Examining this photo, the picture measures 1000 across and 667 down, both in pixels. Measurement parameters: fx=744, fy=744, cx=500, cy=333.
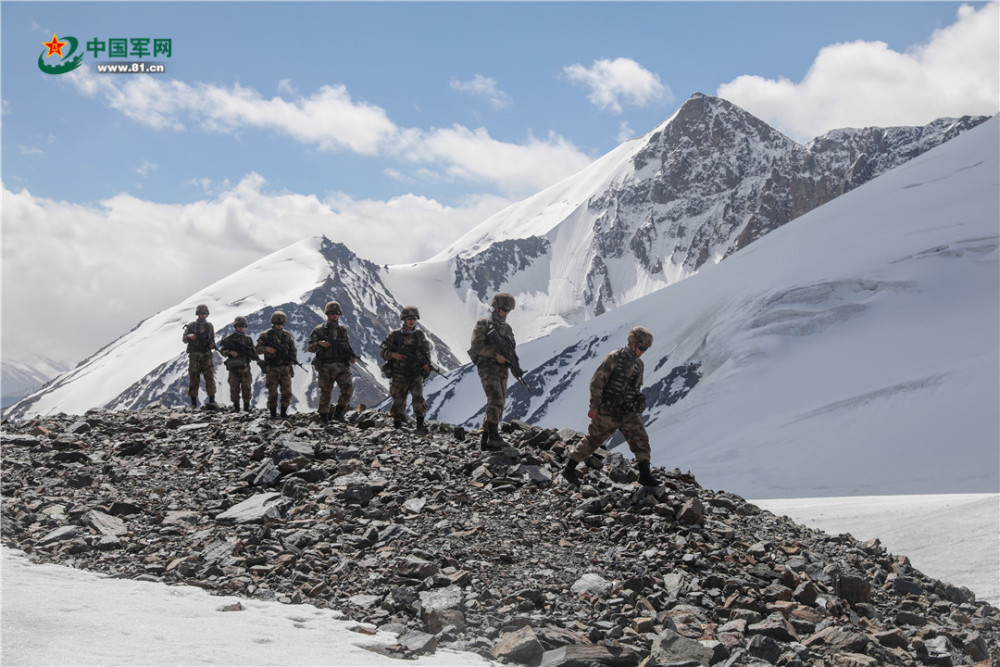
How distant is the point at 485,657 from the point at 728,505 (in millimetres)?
5976

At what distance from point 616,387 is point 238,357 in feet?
40.1

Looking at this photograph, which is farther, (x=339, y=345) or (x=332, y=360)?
(x=339, y=345)

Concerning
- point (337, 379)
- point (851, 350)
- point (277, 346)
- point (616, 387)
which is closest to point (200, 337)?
point (277, 346)

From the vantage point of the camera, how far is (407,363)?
15.1m

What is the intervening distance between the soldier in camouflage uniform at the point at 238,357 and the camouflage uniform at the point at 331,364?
380 cm

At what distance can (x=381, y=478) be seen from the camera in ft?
38.3

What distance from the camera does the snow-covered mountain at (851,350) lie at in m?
45.4

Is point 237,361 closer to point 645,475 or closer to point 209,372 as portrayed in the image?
point 209,372

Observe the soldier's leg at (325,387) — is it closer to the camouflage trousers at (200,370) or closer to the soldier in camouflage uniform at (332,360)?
the soldier in camouflage uniform at (332,360)

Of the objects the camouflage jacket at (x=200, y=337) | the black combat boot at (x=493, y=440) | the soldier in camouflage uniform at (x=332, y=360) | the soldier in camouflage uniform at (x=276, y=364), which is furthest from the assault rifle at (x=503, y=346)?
the camouflage jacket at (x=200, y=337)

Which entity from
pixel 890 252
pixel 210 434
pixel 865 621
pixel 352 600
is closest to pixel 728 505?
pixel 865 621

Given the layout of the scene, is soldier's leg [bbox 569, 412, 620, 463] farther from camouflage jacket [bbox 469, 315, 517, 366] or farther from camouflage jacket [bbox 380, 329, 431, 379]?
camouflage jacket [bbox 380, 329, 431, 379]

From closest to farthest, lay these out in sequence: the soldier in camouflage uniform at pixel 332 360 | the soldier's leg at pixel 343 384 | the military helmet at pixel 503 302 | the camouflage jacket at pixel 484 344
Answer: the military helmet at pixel 503 302 → the camouflage jacket at pixel 484 344 → the soldier in camouflage uniform at pixel 332 360 → the soldier's leg at pixel 343 384

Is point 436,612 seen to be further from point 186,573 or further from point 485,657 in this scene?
point 186,573
